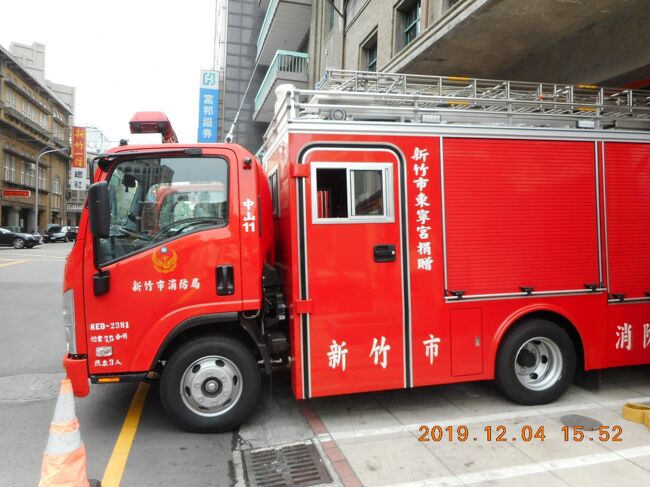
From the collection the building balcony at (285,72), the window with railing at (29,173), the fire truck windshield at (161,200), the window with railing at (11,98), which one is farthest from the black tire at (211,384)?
the window with railing at (29,173)

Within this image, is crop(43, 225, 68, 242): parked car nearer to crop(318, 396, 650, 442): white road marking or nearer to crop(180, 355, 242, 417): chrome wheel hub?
crop(180, 355, 242, 417): chrome wheel hub

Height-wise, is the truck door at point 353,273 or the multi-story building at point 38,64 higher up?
the multi-story building at point 38,64

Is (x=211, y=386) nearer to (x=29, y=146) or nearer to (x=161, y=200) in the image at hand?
(x=161, y=200)

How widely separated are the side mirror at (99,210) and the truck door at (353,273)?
1645 millimetres

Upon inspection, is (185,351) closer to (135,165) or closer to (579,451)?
(135,165)

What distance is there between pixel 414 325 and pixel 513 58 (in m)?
6.69

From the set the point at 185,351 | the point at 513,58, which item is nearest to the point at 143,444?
the point at 185,351

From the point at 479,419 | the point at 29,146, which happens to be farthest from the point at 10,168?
the point at 479,419

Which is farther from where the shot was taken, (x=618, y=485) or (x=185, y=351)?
(x=185, y=351)

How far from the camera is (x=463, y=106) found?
5.36 metres

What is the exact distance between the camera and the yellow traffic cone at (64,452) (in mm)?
2803

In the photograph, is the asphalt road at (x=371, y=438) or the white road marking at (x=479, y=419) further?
the white road marking at (x=479, y=419)

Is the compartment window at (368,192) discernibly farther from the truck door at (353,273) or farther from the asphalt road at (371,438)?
the asphalt road at (371,438)

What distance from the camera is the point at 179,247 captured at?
4.12 m
